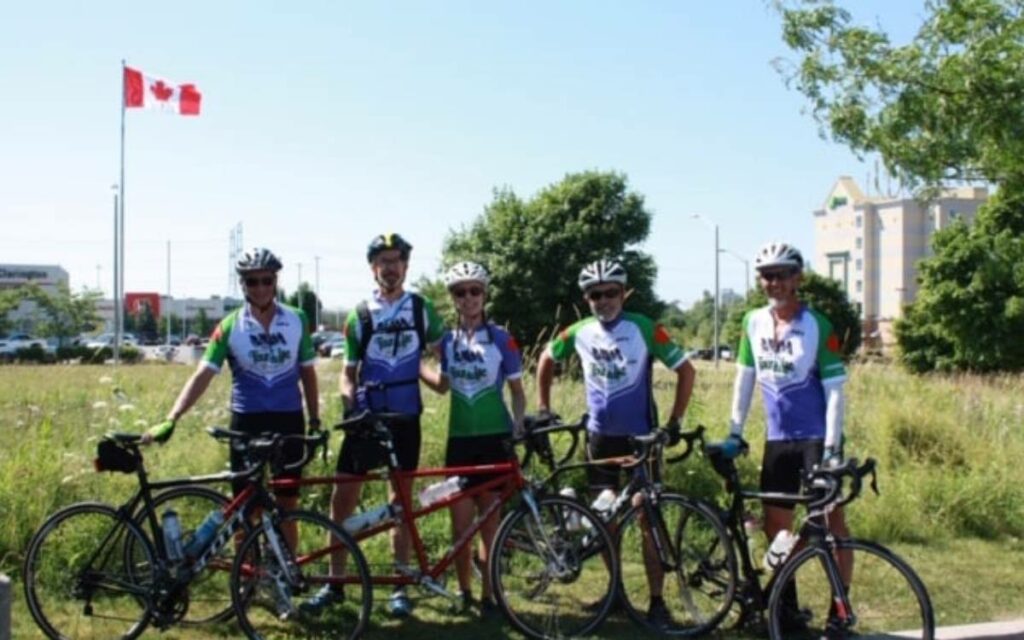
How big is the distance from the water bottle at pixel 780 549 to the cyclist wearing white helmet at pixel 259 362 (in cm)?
256

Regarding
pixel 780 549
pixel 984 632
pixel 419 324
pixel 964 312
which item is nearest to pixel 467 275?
pixel 419 324

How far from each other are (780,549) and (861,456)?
549 centimetres

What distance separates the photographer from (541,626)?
6.05 m

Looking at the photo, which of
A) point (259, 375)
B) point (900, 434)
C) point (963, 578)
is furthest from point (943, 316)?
point (259, 375)

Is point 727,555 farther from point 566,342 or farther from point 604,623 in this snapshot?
point 566,342

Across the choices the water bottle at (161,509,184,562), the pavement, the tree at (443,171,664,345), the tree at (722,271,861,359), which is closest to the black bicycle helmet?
the water bottle at (161,509,184,562)

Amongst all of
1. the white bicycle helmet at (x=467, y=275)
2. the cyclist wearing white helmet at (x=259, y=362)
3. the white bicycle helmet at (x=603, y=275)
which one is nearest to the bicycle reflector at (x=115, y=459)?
the cyclist wearing white helmet at (x=259, y=362)

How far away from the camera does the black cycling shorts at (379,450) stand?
6.20 m

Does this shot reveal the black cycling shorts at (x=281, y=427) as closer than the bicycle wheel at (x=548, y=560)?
No

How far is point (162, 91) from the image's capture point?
4462 cm

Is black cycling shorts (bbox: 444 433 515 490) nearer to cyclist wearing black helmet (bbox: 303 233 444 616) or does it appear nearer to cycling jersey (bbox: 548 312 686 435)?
cyclist wearing black helmet (bbox: 303 233 444 616)

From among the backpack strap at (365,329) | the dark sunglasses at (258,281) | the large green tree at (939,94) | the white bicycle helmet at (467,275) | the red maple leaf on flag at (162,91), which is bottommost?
the backpack strap at (365,329)

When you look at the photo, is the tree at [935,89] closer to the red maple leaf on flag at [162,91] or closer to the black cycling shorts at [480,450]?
the black cycling shorts at [480,450]

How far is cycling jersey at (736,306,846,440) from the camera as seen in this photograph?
594 centimetres
